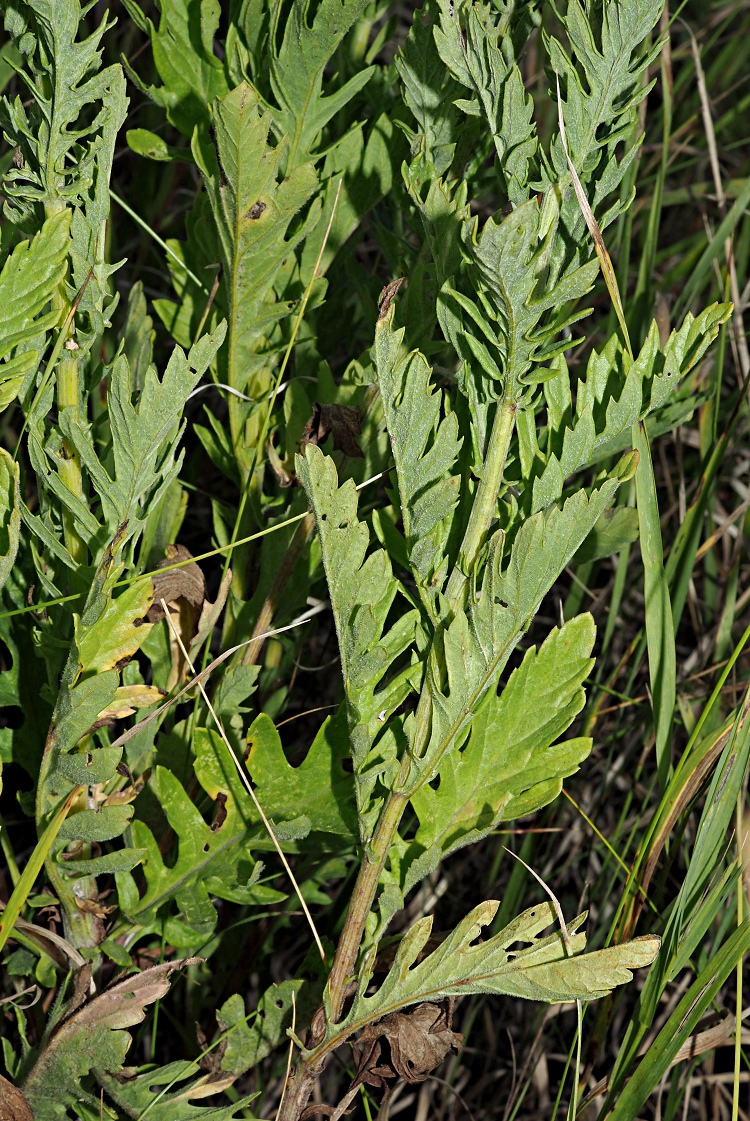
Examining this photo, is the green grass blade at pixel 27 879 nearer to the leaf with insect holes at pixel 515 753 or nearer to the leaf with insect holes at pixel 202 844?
the leaf with insect holes at pixel 202 844

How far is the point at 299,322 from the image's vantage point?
2.79 feet

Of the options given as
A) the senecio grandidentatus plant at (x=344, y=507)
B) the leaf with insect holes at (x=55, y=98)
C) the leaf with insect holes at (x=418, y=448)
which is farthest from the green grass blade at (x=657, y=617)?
the leaf with insect holes at (x=55, y=98)

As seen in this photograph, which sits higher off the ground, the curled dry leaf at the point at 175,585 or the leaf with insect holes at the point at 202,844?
the curled dry leaf at the point at 175,585

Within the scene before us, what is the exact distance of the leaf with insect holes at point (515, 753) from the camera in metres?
0.71

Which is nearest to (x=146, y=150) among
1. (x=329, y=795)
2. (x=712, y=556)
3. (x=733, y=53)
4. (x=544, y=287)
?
(x=544, y=287)

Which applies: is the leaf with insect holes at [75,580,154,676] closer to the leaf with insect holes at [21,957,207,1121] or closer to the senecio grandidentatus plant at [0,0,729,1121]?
the senecio grandidentatus plant at [0,0,729,1121]

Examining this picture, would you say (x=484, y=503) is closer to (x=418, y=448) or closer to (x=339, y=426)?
(x=418, y=448)

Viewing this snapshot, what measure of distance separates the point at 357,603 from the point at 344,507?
Result: 64mm

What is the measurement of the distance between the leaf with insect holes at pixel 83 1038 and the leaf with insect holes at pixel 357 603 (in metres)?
0.24

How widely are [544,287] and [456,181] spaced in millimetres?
161

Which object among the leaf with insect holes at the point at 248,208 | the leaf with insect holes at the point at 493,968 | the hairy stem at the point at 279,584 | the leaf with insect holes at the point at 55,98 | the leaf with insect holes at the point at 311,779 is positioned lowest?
the leaf with insect holes at the point at 493,968

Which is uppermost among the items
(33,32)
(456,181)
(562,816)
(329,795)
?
(33,32)

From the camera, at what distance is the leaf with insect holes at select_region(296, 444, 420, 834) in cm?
64

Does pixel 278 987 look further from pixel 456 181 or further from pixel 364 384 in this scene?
pixel 456 181
